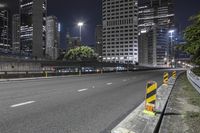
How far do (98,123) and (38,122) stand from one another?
1607 millimetres

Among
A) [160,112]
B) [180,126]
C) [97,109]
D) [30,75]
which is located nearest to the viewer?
[180,126]

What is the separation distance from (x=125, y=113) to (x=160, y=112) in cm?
116

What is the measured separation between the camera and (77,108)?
32.1 ft

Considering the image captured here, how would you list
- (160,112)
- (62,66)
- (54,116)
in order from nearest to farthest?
(54,116)
(160,112)
(62,66)

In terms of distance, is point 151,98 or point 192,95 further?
point 192,95

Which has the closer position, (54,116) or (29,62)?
(54,116)

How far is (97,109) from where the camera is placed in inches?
383

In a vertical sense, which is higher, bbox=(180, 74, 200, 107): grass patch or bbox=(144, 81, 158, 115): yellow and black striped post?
bbox=(144, 81, 158, 115): yellow and black striped post

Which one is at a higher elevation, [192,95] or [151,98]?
[151,98]

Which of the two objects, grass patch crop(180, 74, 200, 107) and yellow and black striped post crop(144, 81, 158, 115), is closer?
yellow and black striped post crop(144, 81, 158, 115)

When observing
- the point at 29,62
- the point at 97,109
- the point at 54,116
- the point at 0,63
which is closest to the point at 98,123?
the point at 54,116

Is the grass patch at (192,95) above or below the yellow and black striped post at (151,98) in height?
below

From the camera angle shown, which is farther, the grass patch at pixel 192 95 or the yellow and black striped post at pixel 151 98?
the grass patch at pixel 192 95

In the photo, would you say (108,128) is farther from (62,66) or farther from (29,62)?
(62,66)
